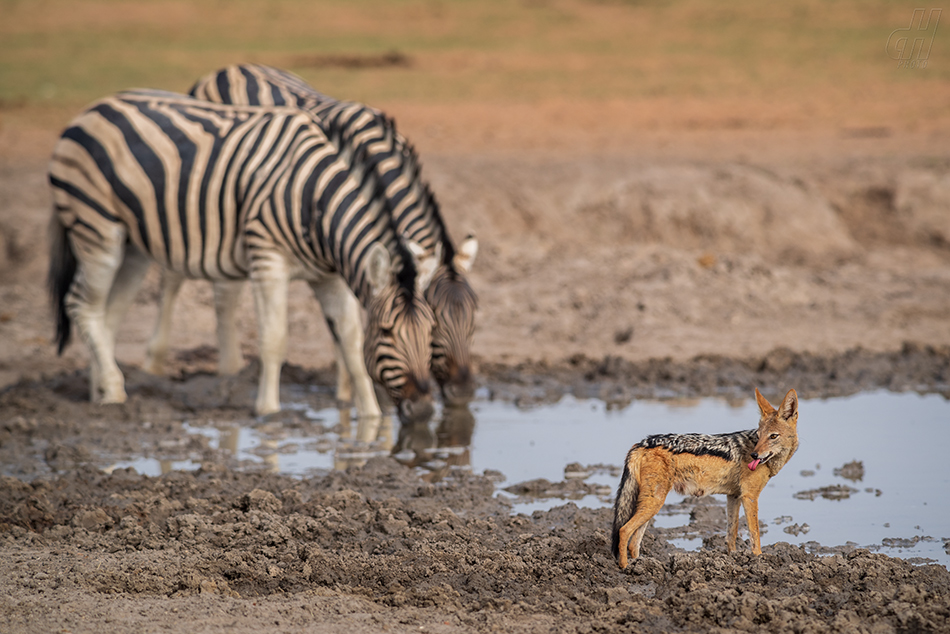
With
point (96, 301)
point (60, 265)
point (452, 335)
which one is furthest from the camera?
point (60, 265)

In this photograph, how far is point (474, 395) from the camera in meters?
8.45

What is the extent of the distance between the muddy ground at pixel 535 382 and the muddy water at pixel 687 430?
221 mm

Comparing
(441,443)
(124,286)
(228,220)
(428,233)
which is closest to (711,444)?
(441,443)

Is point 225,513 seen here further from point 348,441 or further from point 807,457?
point 807,457

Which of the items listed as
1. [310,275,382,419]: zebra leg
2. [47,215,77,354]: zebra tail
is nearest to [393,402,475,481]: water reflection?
[310,275,382,419]: zebra leg

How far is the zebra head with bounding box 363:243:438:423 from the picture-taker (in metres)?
7.55

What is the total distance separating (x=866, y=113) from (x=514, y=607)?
16615mm

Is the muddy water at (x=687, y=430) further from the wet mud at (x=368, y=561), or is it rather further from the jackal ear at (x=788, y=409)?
the jackal ear at (x=788, y=409)

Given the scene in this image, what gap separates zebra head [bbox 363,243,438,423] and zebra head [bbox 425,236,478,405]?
45cm

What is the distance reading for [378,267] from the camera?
7.60 m

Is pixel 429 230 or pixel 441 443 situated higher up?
pixel 429 230

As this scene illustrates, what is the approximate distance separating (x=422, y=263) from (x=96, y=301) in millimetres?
2797

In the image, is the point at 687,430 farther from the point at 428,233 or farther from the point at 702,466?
the point at 702,466

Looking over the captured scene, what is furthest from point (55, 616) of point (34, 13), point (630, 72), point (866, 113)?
point (34, 13)
